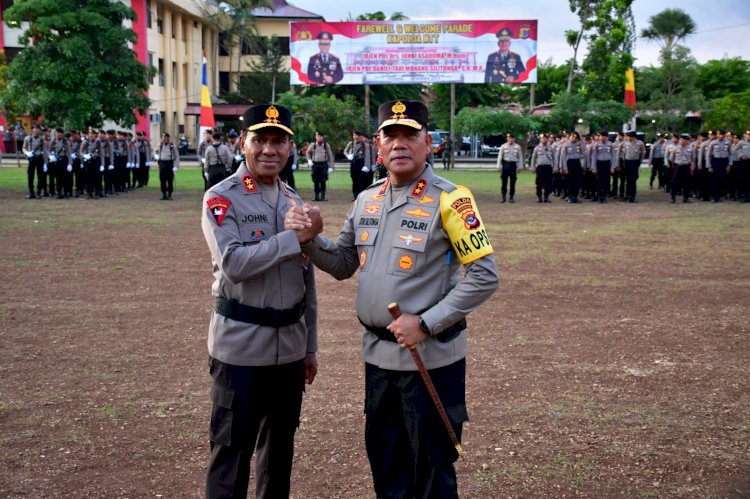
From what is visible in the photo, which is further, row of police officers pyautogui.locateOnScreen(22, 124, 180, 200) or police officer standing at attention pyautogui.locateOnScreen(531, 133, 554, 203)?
police officer standing at attention pyautogui.locateOnScreen(531, 133, 554, 203)

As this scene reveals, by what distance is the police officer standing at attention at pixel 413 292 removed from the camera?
10.8ft

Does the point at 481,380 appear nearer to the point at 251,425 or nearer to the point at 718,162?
the point at 251,425

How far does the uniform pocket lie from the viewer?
3.43 meters

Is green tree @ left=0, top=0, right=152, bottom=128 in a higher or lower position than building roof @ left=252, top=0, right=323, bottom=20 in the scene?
lower

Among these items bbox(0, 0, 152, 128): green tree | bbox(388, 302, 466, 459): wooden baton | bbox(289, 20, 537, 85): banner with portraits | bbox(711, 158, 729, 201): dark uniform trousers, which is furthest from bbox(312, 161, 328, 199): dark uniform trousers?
bbox(388, 302, 466, 459): wooden baton

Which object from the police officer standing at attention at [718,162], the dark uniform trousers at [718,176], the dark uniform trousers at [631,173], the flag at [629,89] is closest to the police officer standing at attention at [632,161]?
the dark uniform trousers at [631,173]

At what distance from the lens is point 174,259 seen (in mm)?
11578

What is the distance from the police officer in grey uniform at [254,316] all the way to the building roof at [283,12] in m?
61.2

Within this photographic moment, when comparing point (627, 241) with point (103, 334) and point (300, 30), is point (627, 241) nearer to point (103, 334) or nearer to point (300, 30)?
point (103, 334)

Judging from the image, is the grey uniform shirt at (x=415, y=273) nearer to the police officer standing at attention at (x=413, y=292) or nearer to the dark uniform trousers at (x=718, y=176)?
the police officer standing at attention at (x=413, y=292)

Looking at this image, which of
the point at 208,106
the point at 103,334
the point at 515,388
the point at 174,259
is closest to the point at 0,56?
the point at 208,106

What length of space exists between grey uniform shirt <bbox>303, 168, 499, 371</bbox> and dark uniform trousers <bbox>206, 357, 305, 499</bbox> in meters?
0.48

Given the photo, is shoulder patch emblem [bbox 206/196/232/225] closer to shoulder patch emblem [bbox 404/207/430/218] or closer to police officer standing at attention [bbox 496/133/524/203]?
shoulder patch emblem [bbox 404/207/430/218]

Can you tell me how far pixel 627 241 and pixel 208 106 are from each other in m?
24.5
